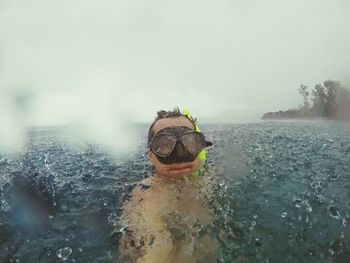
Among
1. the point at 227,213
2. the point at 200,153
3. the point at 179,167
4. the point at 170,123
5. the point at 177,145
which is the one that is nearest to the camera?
the point at 177,145

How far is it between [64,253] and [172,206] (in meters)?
2.33

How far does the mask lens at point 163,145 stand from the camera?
759cm

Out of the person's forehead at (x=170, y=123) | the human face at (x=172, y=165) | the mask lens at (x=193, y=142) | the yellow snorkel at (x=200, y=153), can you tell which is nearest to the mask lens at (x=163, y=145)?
the mask lens at (x=193, y=142)

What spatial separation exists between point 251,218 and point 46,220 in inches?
182

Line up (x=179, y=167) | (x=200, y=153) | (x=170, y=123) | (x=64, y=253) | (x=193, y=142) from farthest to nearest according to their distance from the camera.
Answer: (x=200, y=153)
(x=170, y=123)
(x=179, y=167)
(x=193, y=142)
(x=64, y=253)

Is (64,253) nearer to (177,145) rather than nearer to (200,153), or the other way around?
(177,145)

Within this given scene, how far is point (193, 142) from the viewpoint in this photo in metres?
7.77

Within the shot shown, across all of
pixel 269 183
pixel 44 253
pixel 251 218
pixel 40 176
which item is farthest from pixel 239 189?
pixel 40 176

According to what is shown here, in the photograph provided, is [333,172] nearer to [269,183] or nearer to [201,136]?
[269,183]

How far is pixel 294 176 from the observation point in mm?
10977

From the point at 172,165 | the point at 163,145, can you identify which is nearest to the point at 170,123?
the point at 163,145

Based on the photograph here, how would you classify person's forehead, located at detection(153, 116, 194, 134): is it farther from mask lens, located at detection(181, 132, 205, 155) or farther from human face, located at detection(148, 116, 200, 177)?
mask lens, located at detection(181, 132, 205, 155)

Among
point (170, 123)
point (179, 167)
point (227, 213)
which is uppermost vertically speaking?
point (170, 123)

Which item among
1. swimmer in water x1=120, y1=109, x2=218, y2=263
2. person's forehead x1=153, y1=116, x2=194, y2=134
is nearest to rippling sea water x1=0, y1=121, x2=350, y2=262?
swimmer in water x1=120, y1=109, x2=218, y2=263
